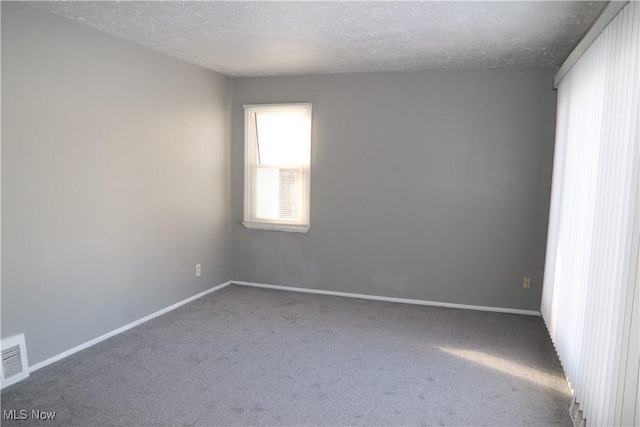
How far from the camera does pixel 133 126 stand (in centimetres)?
388

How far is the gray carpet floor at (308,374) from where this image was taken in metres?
2.64

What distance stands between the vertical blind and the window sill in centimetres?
269

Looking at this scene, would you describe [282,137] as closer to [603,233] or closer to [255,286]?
[255,286]

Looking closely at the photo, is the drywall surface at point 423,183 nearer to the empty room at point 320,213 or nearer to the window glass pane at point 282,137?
the empty room at point 320,213

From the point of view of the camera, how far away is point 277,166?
5281 millimetres

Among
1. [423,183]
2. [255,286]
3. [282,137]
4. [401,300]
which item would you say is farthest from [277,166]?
[401,300]

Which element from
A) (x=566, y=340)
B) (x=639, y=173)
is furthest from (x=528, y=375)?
(x=639, y=173)

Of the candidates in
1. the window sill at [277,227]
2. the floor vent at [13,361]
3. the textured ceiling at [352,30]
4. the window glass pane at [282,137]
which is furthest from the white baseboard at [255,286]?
the textured ceiling at [352,30]

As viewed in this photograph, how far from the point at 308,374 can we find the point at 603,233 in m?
2.00

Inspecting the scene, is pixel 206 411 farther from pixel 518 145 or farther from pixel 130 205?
pixel 518 145

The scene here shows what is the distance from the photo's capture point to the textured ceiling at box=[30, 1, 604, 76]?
2.86m

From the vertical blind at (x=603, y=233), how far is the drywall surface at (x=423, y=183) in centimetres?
106

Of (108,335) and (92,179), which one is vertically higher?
(92,179)

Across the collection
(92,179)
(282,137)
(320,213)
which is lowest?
(320,213)
